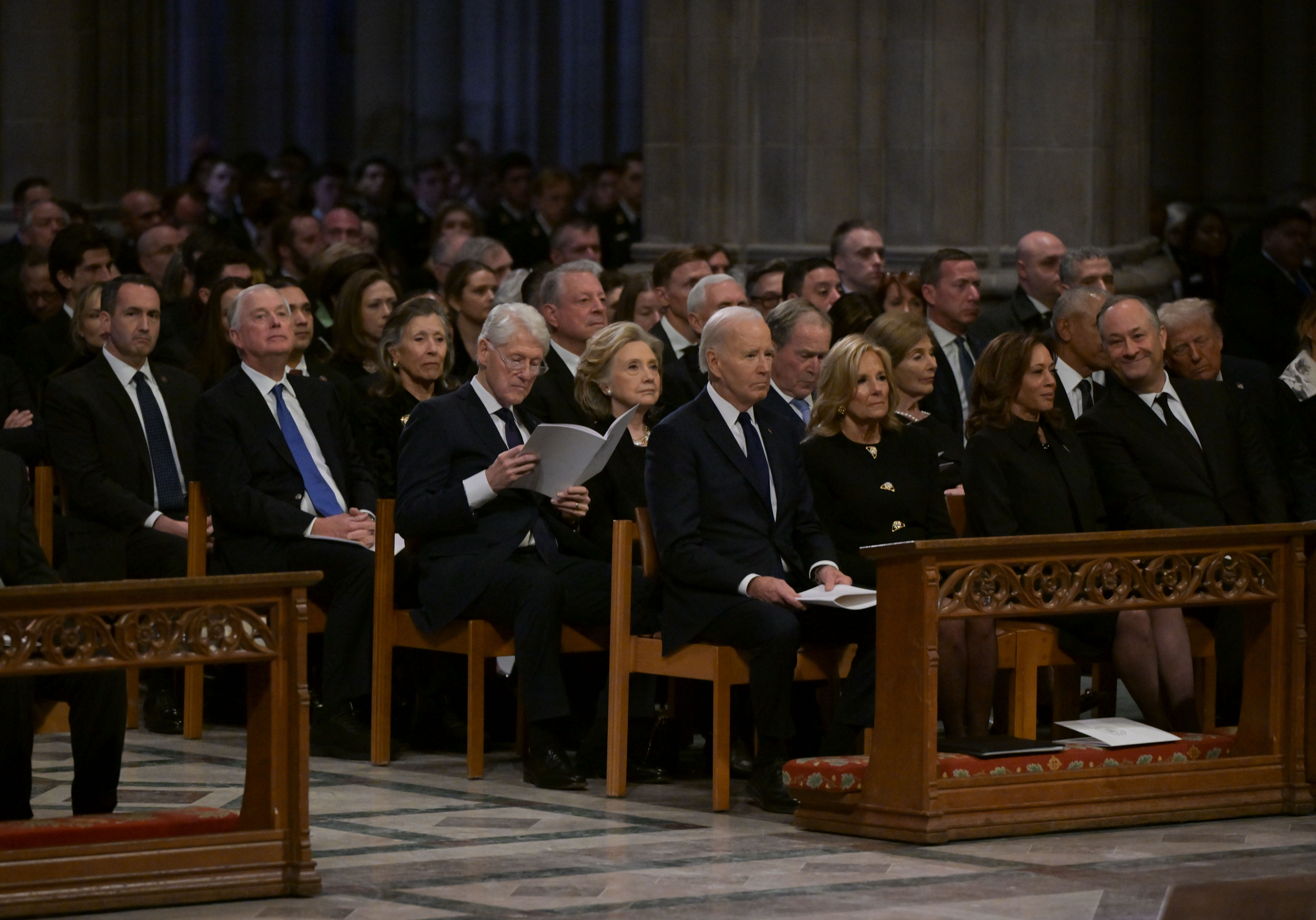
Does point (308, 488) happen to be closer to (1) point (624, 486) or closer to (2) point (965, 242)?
(1) point (624, 486)

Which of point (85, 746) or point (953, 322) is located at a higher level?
point (953, 322)

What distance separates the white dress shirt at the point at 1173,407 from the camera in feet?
26.7

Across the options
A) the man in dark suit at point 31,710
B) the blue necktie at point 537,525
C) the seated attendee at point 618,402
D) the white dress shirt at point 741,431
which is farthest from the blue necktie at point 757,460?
the man in dark suit at point 31,710

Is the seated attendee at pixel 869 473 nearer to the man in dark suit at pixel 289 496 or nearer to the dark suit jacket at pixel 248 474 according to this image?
the man in dark suit at pixel 289 496

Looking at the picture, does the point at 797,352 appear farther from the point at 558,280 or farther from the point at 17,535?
the point at 17,535

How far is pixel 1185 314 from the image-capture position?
880 centimetres

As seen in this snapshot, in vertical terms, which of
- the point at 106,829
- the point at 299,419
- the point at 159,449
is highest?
the point at 299,419

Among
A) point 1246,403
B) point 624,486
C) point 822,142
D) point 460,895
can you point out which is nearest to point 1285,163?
point 822,142

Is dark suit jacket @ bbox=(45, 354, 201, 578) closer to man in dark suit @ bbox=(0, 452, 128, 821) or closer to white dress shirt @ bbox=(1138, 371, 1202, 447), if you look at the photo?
man in dark suit @ bbox=(0, 452, 128, 821)

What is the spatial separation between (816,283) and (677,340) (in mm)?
703

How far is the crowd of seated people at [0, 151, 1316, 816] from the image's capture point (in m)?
7.48

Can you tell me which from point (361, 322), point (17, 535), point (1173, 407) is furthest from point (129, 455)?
point (1173, 407)

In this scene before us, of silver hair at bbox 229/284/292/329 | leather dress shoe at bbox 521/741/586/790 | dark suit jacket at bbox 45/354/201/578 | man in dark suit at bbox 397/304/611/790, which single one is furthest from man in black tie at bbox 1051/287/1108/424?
dark suit jacket at bbox 45/354/201/578

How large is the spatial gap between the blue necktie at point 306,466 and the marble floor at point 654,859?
42.7 inches
